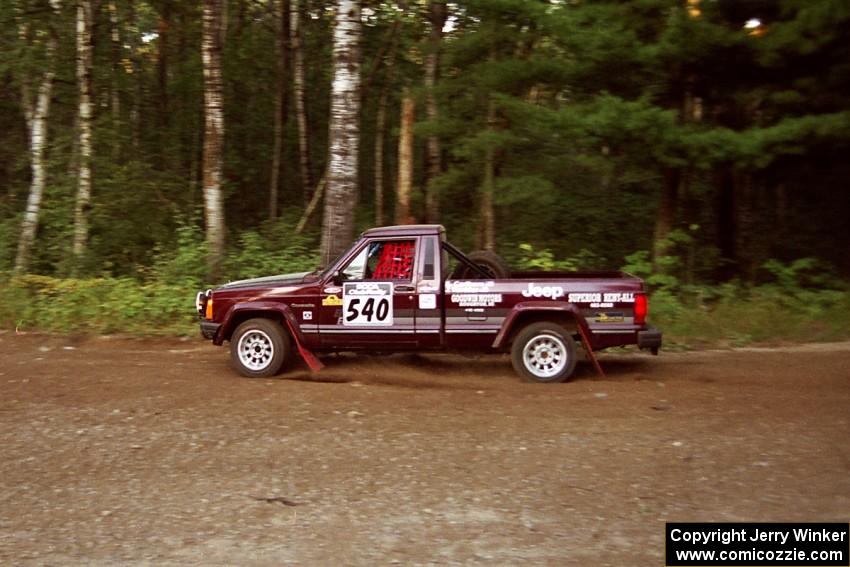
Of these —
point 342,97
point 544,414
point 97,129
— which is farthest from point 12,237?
point 544,414

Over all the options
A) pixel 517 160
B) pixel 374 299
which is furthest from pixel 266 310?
pixel 517 160

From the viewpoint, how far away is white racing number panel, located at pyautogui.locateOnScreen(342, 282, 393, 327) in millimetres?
9078

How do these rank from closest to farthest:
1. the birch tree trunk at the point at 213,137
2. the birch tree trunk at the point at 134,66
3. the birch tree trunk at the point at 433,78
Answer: the birch tree trunk at the point at 213,137 < the birch tree trunk at the point at 433,78 < the birch tree trunk at the point at 134,66

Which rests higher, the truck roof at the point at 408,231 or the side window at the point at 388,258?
the truck roof at the point at 408,231

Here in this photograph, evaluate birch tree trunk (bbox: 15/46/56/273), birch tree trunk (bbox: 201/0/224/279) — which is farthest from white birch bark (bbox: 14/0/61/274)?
birch tree trunk (bbox: 201/0/224/279)

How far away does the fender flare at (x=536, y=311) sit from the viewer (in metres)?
8.71

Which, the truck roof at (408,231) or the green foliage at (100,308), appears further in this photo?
the green foliage at (100,308)

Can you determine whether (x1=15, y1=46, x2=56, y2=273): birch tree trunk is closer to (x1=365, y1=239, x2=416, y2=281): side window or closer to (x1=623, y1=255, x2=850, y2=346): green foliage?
(x1=365, y1=239, x2=416, y2=281): side window

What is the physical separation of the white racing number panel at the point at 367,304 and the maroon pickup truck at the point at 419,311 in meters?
0.01

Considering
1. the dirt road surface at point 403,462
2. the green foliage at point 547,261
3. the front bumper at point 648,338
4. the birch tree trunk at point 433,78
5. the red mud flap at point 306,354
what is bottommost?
the dirt road surface at point 403,462

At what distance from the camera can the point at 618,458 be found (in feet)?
19.9

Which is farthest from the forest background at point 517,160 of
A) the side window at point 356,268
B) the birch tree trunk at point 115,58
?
the side window at point 356,268

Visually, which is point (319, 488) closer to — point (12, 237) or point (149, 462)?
point (149, 462)

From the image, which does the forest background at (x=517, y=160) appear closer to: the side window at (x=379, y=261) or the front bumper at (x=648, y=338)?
the side window at (x=379, y=261)
